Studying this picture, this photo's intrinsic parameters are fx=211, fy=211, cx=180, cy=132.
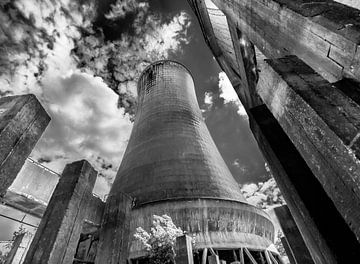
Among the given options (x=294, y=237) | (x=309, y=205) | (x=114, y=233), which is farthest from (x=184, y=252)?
(x=309, y=205)

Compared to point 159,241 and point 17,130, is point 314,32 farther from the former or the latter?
point 159,241

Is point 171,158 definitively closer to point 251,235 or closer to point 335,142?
point 251,235

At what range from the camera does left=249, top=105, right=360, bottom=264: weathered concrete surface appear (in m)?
1.17

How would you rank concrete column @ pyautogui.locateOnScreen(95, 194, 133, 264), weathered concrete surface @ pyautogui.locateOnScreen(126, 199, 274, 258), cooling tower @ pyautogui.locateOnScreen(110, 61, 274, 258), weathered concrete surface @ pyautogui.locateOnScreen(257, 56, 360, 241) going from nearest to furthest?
weathered concrete surface @ pyautogui.locateOnScreen(257, 56, 360, 241) → concrete column @ pyautogui.locateOnScreen(95, 194, 133, 264) → weathered concrete surface @ pyautogui.locateOnScreen(126, 199, 274, 258) → cooling tower @ pyautogui.locateOnScreen(110, 61, 274, 258)

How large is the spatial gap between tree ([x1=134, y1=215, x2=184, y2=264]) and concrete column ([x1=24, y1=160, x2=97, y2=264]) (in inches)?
219

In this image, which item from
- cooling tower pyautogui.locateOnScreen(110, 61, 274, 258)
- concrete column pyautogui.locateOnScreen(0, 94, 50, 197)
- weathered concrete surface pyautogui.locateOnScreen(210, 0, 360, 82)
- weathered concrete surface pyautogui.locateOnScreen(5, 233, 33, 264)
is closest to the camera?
weathered concrete surface pyautogui.locateOnScreen(210, 0, 360, 82)

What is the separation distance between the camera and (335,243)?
3.86ft

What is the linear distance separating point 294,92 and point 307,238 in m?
0.99

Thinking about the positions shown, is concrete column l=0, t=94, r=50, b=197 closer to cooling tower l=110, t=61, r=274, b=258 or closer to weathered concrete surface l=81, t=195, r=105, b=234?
weathered concrete surface l=81, t=195, r=105, b=234

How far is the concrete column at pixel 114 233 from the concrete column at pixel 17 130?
0.77m

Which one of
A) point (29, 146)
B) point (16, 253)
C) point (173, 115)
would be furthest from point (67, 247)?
point (16, 253)

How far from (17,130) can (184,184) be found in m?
7.27

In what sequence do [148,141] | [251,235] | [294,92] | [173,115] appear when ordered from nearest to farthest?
[294,92] → [251,235] → [148,141] → [173,115]

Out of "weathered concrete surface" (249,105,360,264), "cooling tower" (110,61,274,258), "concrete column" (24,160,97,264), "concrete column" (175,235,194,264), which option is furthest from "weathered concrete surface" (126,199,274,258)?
"weathered concrete surface" (249,105,360,264)
